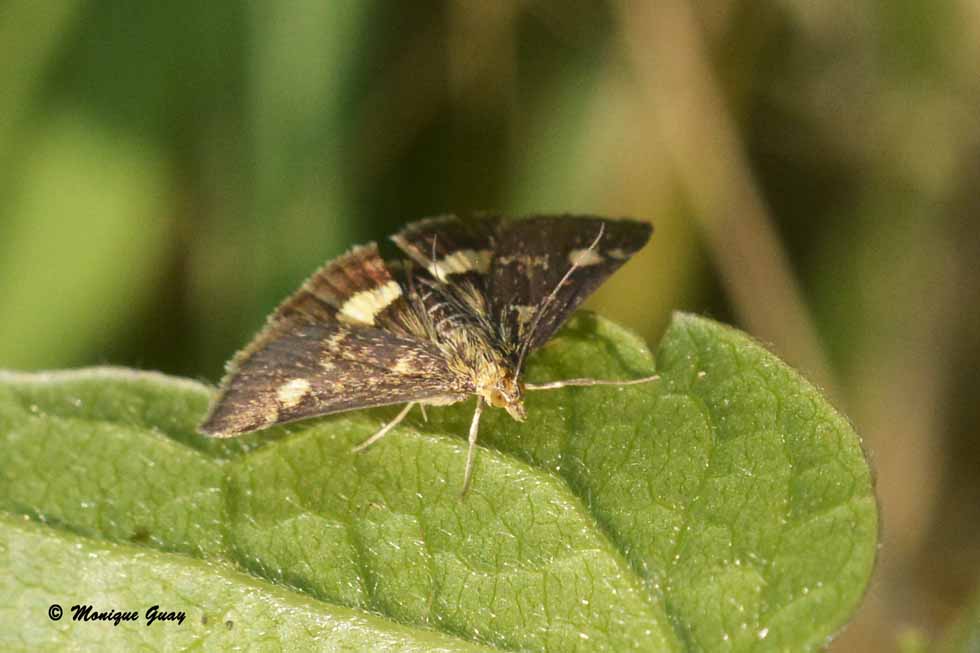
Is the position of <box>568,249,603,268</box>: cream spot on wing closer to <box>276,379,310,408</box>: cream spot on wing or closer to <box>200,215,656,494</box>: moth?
<box>200,215,656,494</box>: moth

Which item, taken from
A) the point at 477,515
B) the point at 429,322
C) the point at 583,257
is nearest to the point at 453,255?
the point at 429,322

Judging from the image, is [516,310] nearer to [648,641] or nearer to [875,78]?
[648,641]

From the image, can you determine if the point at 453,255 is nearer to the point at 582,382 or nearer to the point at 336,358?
the point at 336,358

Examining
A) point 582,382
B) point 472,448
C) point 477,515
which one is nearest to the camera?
point 477,515

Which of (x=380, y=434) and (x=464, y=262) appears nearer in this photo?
(x=380, y=434)

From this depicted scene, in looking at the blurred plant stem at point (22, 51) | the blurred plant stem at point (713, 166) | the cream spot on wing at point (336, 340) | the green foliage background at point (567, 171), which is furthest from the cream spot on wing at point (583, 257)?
the blurred plant stem at point (22, 51)

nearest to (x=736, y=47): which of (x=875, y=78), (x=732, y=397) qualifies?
(x=875, y=78)

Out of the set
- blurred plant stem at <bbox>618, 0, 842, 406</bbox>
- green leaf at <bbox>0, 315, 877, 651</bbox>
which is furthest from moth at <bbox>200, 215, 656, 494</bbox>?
blurred plant stem at <bbox>618, 0, 842, 406</bbox>
